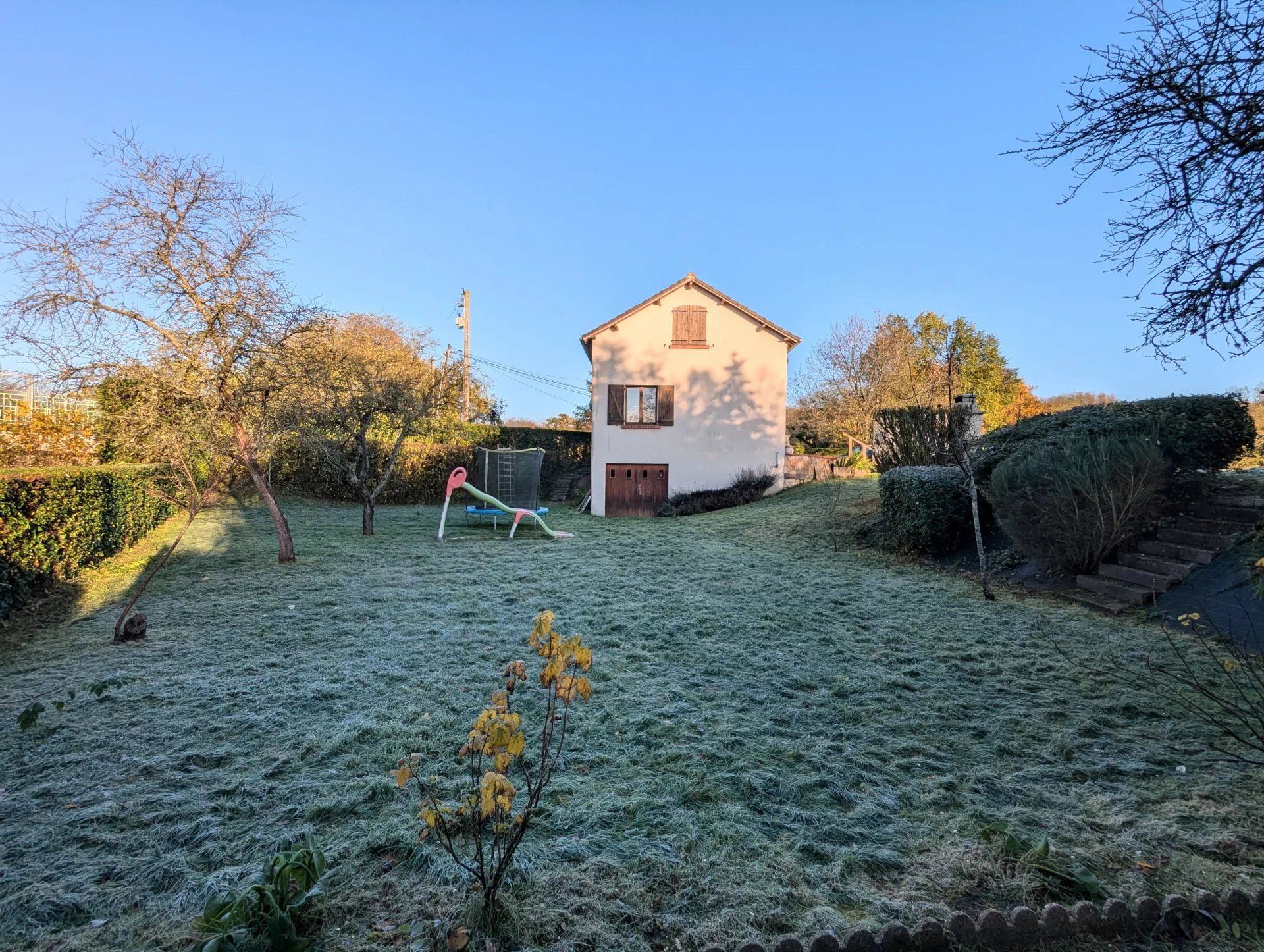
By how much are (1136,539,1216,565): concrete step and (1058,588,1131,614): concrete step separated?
2.69ft

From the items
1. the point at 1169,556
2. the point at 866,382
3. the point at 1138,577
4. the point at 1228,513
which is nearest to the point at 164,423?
the point at 1138,577

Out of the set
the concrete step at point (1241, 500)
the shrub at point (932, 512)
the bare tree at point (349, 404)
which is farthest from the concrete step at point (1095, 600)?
the bare tree at point (349, 404)

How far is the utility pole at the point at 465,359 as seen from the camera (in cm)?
2206

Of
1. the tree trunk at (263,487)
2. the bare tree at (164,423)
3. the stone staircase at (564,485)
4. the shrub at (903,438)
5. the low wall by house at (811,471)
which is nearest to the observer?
the bare tree at (164,423)

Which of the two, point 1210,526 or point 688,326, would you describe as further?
point 688,326

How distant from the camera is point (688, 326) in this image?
52.1 feet

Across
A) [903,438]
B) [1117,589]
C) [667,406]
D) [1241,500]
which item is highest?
[667,406]

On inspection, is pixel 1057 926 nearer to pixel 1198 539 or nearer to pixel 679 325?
pixel 1198 539

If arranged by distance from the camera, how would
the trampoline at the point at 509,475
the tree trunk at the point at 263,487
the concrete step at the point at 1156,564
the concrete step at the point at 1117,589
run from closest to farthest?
the concrete step at the point at 1117,589 → the concrete step at the point at 1156,564 → the tree trunk at the point at 263,487 → the trampoline at the point at 509,475

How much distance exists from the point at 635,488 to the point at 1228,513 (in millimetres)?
11671

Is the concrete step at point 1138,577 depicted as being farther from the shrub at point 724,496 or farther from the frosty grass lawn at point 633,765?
the shrub at point 724,496

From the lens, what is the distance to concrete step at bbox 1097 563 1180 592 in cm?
575

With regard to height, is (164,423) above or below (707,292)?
below

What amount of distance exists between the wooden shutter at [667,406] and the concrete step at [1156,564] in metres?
10.6
